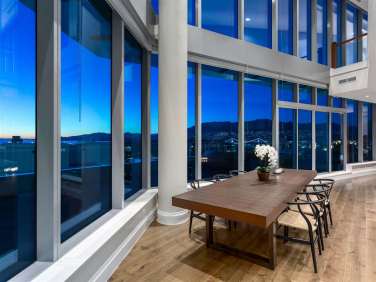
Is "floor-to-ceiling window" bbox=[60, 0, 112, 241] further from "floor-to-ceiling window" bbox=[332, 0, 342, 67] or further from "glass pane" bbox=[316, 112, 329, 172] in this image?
"floor-to-ceiling window" bbox=[332, 0, 342, 67]

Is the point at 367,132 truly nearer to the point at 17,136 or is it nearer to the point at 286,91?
the point at 286,91

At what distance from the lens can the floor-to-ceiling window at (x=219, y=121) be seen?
17.3 feet

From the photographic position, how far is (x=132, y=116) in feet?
13.4

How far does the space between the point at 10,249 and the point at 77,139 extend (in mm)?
1147

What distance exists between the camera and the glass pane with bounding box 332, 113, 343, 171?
312 inches

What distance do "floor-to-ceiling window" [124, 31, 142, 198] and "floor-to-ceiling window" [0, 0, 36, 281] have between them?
6.10 feet

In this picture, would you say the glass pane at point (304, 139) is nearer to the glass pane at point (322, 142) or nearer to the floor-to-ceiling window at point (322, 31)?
the glass pane at point (322, 142)

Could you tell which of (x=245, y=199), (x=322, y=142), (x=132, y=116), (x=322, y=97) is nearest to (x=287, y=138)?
(x=322, y=142)

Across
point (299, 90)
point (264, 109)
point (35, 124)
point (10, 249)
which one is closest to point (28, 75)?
point (35, 124)

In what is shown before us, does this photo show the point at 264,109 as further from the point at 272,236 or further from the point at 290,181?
the point at 272,236

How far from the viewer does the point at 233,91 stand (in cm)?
570

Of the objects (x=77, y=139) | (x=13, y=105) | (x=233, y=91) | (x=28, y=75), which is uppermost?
(x=233, y=91)

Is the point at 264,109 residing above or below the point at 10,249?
above

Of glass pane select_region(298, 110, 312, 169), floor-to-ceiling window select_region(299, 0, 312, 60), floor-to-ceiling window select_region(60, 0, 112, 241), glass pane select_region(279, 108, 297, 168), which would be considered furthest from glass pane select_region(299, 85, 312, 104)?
floor-to-ceiling window select_region(60, 0, 112, 241)
